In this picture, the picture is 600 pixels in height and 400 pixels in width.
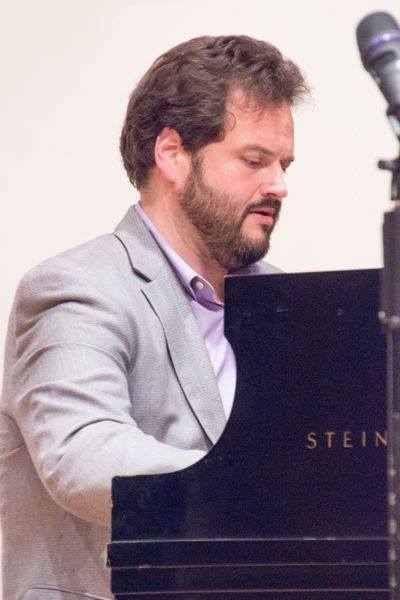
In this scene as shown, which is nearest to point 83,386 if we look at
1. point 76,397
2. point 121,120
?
point 76,397

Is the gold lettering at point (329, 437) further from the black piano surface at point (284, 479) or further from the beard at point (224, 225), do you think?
the beard at point (224, 225)

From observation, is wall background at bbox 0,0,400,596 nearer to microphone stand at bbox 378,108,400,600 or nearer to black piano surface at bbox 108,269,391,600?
black piano surface at bbox 108,269,391,600

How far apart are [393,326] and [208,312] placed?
100 centimetres

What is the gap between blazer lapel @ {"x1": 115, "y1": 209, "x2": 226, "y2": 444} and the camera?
179cm

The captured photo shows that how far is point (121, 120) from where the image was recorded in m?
2.60

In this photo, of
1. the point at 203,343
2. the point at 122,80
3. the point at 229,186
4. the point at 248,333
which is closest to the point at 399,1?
the point at 122,80

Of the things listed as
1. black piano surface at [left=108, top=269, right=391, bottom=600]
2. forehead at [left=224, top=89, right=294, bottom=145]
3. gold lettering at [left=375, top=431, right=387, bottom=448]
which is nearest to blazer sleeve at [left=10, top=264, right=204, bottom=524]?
black piano surface at [left=108, top=269, right=391, bottom=600]

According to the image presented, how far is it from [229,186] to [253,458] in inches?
35.0

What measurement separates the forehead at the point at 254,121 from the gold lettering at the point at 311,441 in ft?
2.99

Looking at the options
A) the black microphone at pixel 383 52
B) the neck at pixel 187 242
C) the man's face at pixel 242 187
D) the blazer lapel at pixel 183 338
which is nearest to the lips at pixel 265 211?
the man's face at pixel 242 187

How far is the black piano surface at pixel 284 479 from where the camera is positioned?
120cm

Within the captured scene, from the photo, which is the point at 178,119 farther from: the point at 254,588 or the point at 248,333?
the point at 254,588

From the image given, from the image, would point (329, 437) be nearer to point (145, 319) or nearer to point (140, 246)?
point (145, 319)

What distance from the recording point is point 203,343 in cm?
183
